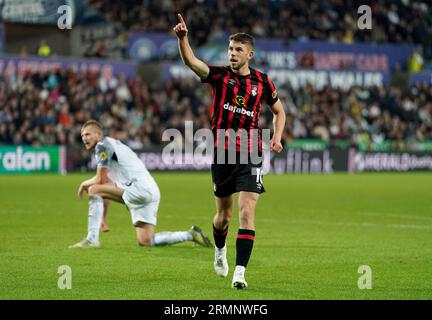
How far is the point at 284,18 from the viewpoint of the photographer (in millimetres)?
40594

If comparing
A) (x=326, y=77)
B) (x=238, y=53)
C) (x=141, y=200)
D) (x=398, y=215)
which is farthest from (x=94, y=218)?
(x=326, y=77)

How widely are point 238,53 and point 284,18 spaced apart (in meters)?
32.6

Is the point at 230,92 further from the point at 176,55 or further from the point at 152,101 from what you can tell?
the point at 176,55

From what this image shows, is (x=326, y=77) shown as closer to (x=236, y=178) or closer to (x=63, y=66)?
(x=63, y=66)

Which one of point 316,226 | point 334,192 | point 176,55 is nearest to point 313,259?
point 316,226

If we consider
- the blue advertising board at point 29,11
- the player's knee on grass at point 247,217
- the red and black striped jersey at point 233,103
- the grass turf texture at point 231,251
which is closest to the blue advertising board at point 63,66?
the blue advertising board at point 29,11

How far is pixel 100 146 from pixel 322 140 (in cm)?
2577

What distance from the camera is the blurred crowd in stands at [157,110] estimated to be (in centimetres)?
3019

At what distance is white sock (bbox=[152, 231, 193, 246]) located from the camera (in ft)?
37.9

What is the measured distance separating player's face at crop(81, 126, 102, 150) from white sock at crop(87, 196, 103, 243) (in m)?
0.69

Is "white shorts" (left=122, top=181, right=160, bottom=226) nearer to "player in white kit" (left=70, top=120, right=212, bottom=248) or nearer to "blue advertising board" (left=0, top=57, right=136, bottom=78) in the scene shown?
"player in white kit" (left=70, top=120, right=212, bottom=248)

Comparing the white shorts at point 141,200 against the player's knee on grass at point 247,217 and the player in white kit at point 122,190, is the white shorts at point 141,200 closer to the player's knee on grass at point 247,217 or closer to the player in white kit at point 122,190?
the player in white kit at point 122,190

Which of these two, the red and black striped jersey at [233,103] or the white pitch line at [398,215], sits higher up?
the red and black striped jersey at [233,103]

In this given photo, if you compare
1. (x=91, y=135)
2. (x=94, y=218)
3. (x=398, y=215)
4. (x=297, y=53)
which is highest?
(x=297, y=53)
